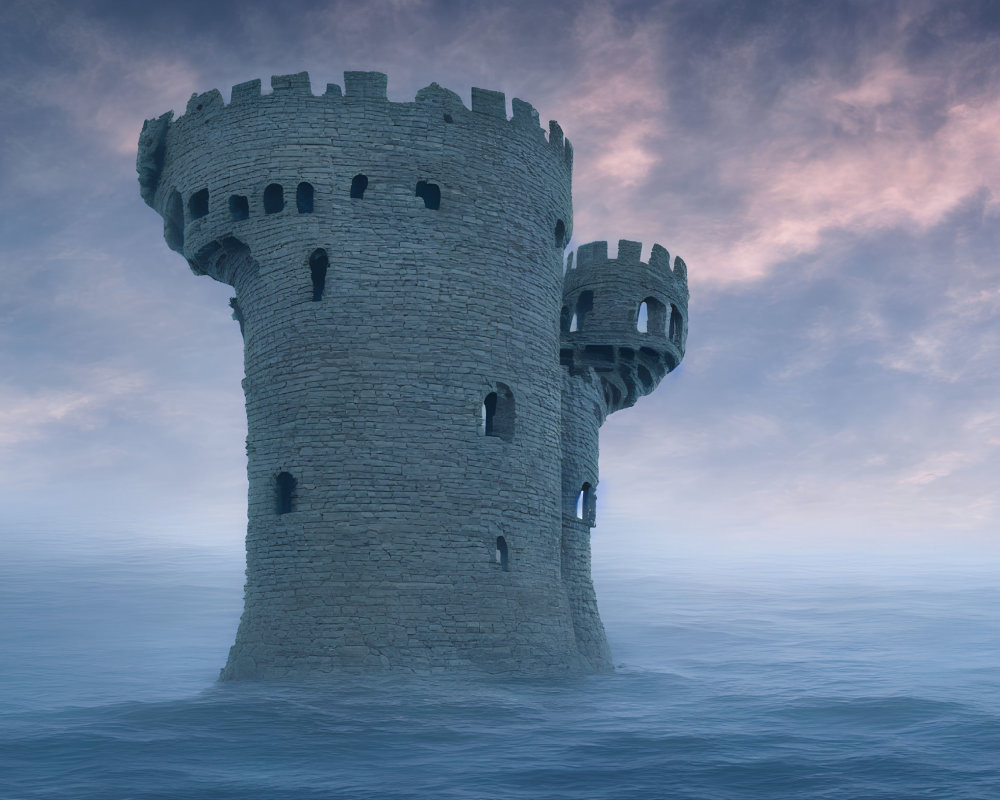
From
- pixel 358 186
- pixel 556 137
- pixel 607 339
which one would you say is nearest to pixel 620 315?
pixel 607 339

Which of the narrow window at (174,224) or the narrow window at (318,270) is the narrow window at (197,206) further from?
the narrow window at (318,270)

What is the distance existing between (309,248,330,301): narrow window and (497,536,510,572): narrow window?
7541 millimetres

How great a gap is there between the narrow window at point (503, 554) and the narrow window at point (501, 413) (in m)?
2.58

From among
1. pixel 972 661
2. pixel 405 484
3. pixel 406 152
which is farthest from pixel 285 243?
pixel 972 661

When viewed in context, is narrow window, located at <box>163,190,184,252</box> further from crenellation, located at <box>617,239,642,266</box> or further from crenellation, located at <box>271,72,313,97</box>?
crenellation, located at <box>617,239,642,266</box>

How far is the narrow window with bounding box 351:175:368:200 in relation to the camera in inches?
1241

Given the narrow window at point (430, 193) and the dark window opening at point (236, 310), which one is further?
the dark window opening at point (236, 310)

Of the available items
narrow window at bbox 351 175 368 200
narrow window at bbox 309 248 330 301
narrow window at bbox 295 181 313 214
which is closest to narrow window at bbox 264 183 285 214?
narrow window at bbox 295 181 313 214

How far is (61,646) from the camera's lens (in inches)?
1825

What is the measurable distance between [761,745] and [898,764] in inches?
109

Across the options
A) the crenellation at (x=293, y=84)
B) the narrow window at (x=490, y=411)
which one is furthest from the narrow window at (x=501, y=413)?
the crenellation at (x=293, y=84)

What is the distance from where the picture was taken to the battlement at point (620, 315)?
126 ft

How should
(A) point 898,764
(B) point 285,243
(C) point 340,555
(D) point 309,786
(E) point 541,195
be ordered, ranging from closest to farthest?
(D) point 309,786, (A) point 898,764, (C) point 340,555, (B) point 285,243, (E) point 541,195

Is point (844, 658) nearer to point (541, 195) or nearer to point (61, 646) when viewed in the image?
point (541, 195)
